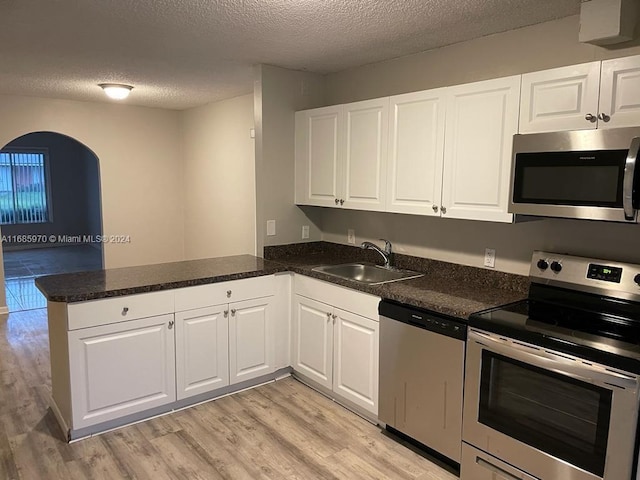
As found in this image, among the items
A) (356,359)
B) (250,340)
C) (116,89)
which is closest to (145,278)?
(250,340)

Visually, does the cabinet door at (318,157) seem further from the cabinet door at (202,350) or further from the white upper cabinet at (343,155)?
the cabinet door at (202,350)

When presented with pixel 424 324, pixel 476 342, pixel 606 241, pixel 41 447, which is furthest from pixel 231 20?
pixel 41 447

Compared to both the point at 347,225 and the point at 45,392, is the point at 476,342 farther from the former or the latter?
the point at 45,392

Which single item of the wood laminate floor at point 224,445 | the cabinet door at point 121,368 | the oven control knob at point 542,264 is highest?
the oven control knob at point 542,264

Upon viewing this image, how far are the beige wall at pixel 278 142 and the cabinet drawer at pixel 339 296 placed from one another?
591mm

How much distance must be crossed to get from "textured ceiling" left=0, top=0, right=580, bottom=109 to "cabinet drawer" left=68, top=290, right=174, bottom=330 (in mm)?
1559

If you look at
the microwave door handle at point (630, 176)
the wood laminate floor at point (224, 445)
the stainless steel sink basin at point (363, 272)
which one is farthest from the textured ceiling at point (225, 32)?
the wood laminate floor at point (224, 445)

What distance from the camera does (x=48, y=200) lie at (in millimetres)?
10266

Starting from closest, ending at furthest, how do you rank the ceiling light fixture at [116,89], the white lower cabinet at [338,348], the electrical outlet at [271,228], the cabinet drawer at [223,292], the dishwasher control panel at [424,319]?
the dishwasher control panel at [424,319], the white lower cabinet at [338,348], the cabinet drawer at [223,292], the electrical outlet at [271,228], the ceiling light fixture at [116,89]

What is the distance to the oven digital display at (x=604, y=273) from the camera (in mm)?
2264

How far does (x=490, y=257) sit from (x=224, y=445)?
1.92 meters

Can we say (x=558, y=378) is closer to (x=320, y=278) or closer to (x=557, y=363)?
(x=557, y=363)

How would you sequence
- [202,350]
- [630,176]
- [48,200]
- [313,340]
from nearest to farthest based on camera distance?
[630,176] < [202,350] < [313,340] < [48,200]

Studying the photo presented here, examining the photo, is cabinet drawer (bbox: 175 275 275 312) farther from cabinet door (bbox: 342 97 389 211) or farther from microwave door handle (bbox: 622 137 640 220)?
microwave door handle (bbox: 622 137 640 220)
